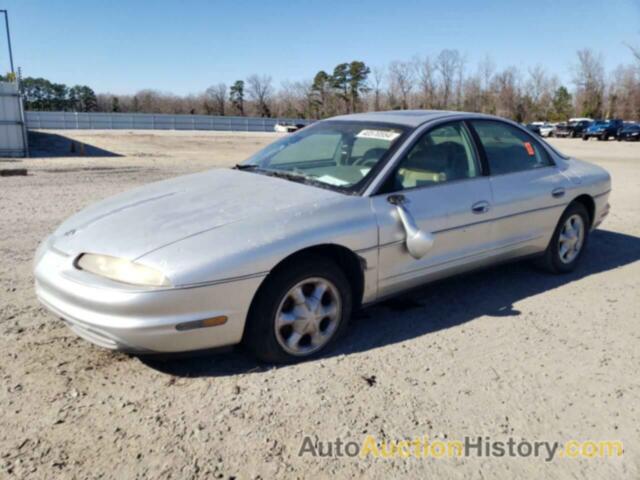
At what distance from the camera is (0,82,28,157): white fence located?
1845 cm

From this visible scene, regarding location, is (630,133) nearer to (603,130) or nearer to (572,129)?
(603,130)

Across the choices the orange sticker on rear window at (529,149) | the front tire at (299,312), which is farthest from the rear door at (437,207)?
the orange sticker on rear window at (529,149)

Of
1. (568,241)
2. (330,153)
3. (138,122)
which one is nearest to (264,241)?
(330,153)

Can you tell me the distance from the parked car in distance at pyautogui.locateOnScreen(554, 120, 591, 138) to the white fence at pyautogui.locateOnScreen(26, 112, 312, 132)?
33.4 meters

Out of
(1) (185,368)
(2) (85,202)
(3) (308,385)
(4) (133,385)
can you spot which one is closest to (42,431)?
(4) (133,385)

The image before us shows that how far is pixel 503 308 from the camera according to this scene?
421 centimetres

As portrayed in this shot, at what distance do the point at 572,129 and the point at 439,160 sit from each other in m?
50.8

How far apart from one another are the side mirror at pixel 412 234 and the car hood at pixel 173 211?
423 millimetres

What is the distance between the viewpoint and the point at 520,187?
4395 mm

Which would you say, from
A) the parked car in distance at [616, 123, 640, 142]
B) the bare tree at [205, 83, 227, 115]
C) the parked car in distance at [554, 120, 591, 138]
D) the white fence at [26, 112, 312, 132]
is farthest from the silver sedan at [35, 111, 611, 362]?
the bare tree at [205, 83, 227, 115]

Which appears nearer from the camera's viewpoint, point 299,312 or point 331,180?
point 299,312

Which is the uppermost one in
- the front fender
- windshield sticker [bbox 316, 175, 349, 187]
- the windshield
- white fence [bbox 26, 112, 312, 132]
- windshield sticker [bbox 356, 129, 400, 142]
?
white fence [bbox 26, 112, 312, 132]

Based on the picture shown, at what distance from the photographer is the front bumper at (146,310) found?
2.71 m

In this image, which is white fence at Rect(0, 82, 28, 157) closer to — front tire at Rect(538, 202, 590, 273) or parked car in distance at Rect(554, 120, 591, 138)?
front tire at Rect(538, 202, 590, 273)
